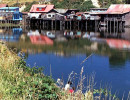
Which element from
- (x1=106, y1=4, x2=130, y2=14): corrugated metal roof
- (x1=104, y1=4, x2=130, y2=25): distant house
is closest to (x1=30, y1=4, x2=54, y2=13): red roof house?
(x1=104, y1=4, x2=130, y2=25): distant house

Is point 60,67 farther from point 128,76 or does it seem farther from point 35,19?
point 35,19

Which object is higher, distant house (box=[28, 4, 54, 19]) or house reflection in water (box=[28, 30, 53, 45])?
distant house (box=[28, 4, 54, 19])

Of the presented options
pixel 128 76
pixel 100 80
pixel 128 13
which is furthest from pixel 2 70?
pixel 128 13

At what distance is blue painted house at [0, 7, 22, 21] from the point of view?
69.4 meters

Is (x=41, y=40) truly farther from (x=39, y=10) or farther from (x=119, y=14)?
(x=39, y=10)

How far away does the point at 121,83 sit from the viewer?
14.8 m

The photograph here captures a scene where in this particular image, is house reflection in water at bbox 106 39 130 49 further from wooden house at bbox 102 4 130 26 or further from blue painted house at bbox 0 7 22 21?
blue painted house at bbox 0 7 22 21

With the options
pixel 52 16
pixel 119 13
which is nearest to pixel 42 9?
pixel 52 16

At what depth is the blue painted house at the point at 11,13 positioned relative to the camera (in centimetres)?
6938

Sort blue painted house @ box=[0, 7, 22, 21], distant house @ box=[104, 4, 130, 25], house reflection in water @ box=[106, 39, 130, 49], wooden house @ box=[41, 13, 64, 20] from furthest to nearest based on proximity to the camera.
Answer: blue painted house @ box=[0, 7, 22, 21], wooden house @ box=[41, 13, 64, 20], distant house @ box=[104, 4, 130, 25], house reflection in water @ box=[106, 39, 130, 49]

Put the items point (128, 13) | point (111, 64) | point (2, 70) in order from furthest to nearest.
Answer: point (128, 13)
point (111, 64)
point (2, 70)

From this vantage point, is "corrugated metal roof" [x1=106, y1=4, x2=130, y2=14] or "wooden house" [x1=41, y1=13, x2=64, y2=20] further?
"wooden house" [x1=41, y1=13, x2=64, y2=20]

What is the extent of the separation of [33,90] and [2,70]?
9.01 feet

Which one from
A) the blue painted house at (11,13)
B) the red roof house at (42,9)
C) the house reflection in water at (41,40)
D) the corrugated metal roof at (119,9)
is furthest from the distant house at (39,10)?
the house reflection in water at (41,40)
